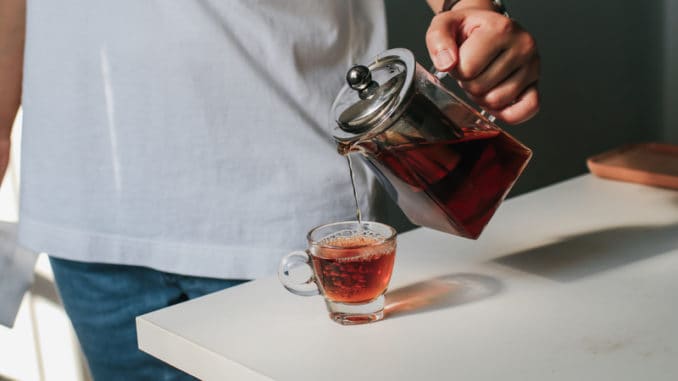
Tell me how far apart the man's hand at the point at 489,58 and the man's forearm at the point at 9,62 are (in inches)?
23.2

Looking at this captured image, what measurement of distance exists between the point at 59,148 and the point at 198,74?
0.22 m

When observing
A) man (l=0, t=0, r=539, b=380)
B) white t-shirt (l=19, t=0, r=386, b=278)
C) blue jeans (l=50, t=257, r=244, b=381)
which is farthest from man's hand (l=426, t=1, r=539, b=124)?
blue jeans (l=50, t=257, r=244, b=381)

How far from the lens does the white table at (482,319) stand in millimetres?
711

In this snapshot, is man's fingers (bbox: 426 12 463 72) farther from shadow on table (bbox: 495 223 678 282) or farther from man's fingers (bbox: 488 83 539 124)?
shadow on table (bbox: 495 223 678 282)

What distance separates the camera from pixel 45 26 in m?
1.09

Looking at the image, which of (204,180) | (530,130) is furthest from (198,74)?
(530,130)

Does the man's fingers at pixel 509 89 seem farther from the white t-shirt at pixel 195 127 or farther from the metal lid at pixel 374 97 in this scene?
the white t-shirt at pixel 195 127

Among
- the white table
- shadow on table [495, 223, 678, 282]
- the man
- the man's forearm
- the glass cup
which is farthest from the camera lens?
the man's forearm

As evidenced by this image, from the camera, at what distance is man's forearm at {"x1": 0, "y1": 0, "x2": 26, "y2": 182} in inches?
45.4

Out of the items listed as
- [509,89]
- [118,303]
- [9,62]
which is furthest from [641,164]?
[9,62]

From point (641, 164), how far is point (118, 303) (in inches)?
30.9

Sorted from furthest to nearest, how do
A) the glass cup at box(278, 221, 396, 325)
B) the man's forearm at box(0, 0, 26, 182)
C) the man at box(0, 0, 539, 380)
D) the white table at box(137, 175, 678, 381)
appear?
the man's forearm at box(0, 0, 26, 182), the man at box(0, 0, 539, 380), the glass cup at box(278, 221, 396, 325), the white table at box(137, 175, 678, 381)

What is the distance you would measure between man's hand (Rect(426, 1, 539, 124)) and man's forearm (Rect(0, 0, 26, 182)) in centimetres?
59

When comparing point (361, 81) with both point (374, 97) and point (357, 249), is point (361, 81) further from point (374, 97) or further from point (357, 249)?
point (357, 249)
